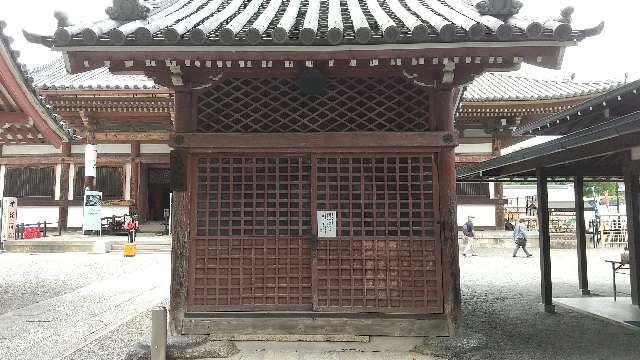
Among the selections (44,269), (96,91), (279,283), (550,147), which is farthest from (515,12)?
(96,91)

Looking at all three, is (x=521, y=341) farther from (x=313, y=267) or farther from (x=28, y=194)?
(x=28, y=194)

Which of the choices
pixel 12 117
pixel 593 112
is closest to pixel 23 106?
pixel 12 117

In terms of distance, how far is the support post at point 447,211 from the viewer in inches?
221

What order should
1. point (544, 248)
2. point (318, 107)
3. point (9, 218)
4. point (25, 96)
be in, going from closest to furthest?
point (318, 107) < point (25, 96) < point (544, 248) < point (9, 218)

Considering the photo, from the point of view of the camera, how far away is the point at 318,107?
588cm

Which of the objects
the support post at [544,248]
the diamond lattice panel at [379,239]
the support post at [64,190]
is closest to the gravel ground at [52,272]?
the support post at [64,190]

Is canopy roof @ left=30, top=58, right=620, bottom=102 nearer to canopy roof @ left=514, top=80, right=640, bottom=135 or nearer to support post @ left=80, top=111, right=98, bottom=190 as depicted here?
support post @ left=80, top=111, right=98, bottom=190

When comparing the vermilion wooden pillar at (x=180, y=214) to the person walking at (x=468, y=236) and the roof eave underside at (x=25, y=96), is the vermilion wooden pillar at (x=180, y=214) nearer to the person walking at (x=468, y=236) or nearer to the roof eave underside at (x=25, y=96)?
the roof eave underside at (x=25, y=96)

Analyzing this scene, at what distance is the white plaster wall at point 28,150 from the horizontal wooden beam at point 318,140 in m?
15.5

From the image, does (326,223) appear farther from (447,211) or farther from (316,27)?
(316,27)

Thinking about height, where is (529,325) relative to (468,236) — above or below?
below

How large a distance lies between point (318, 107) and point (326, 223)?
1475 mm

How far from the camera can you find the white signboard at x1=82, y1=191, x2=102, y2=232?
17234 millimetres

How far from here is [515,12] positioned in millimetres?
5219
